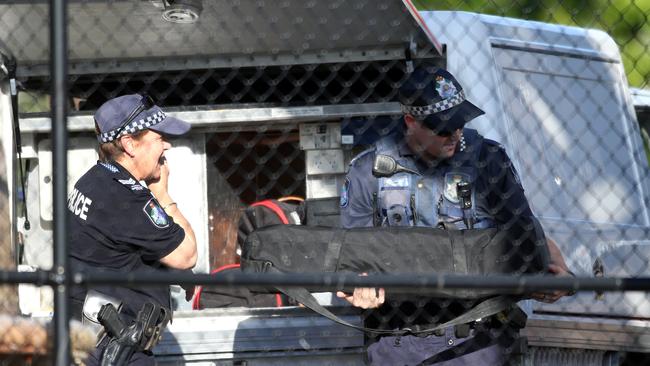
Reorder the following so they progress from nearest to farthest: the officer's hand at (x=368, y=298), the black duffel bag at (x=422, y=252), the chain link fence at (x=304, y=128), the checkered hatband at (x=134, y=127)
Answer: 1. the officer's hand at (x=368, y=298)
2. the black duffel bag at (x=422, y=252)
3. the checkered hatband at (x=134, y=127)
4. the chain link fence at (x=304, y=128)

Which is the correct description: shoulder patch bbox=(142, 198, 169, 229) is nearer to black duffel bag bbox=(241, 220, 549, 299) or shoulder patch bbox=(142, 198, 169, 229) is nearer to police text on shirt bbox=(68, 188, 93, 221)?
police text on shirt bbox=(68, 188, 93, 221)

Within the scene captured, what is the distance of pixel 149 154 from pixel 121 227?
0.44 metres

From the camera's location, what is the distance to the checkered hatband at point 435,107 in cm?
503

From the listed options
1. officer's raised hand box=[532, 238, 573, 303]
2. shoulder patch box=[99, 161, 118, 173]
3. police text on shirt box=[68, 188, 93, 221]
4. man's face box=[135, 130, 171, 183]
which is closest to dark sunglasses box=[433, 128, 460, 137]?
officer's raised hand box=[532, 238, 573, 303]

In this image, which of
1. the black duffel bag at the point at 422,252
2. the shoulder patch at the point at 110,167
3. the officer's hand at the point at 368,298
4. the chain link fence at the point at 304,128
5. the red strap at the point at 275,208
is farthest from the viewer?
the red strap at the point at 275,208

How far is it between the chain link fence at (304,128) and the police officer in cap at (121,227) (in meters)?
0.65

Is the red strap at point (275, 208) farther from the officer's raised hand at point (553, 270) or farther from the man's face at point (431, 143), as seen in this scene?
the officer's raised hand at point (553, 270)

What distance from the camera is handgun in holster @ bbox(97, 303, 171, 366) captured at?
4691 mm

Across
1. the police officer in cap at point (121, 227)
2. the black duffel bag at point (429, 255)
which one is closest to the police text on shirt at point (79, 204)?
the police officer in cap at point (121, 227)

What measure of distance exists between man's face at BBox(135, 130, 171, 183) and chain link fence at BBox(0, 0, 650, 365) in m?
0.68

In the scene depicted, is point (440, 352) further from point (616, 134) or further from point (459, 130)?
point (616, 134)

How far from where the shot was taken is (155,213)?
15.8ft

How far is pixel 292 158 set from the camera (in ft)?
19.9

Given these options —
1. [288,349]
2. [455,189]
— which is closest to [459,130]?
[455,189]
